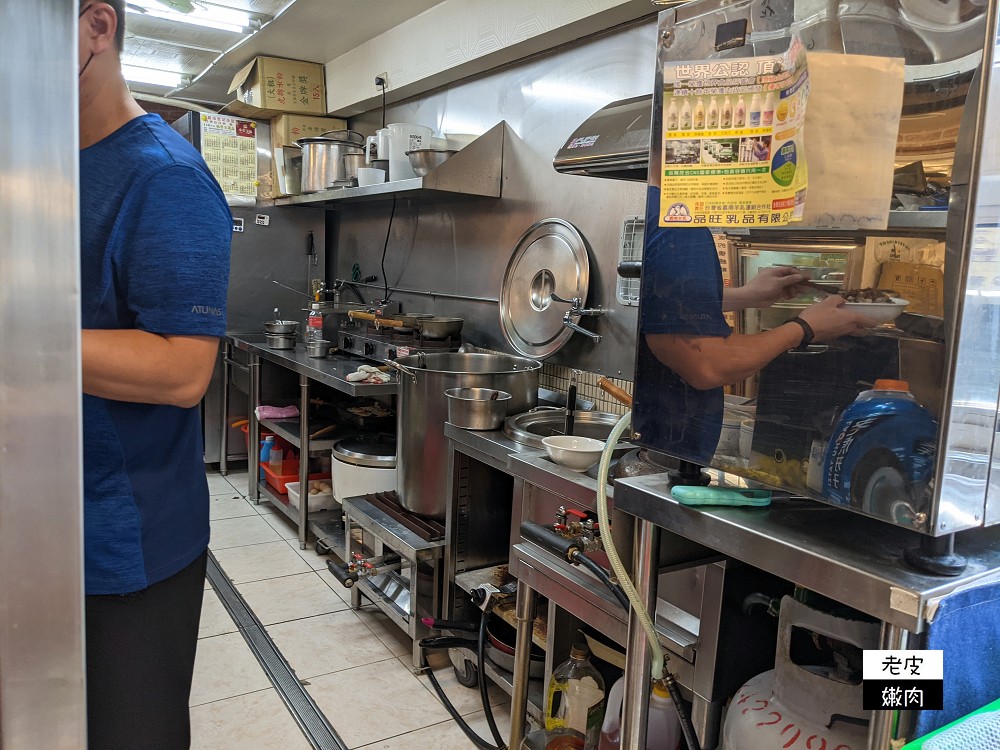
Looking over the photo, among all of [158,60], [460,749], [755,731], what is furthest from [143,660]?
[158,60]

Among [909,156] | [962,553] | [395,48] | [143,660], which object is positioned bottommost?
[143,660]

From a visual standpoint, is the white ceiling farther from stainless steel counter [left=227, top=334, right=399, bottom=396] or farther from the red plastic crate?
the red plastic crate

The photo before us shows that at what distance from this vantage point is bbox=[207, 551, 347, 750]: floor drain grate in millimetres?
2305

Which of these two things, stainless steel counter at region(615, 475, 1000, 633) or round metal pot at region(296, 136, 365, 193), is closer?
stainless steel counter at region(615, 475, 1000, 633)

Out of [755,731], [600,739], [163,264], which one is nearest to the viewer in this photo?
[163,264]

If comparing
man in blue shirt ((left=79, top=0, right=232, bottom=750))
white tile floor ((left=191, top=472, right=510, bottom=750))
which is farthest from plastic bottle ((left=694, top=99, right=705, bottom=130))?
white tile floor ((left=191, top=472, right=510, bottom=750))

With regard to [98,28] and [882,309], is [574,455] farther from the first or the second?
[98,28]

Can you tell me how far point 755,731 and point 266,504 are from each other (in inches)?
148

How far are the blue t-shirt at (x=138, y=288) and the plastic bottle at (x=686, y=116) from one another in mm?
Answer: 733

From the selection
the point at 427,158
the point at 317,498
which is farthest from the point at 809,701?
the point at 317,498

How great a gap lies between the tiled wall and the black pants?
169cm

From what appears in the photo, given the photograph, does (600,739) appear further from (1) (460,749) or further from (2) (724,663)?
(1) (460,749)

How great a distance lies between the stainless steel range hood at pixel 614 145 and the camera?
202cm

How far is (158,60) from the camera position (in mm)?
5008
